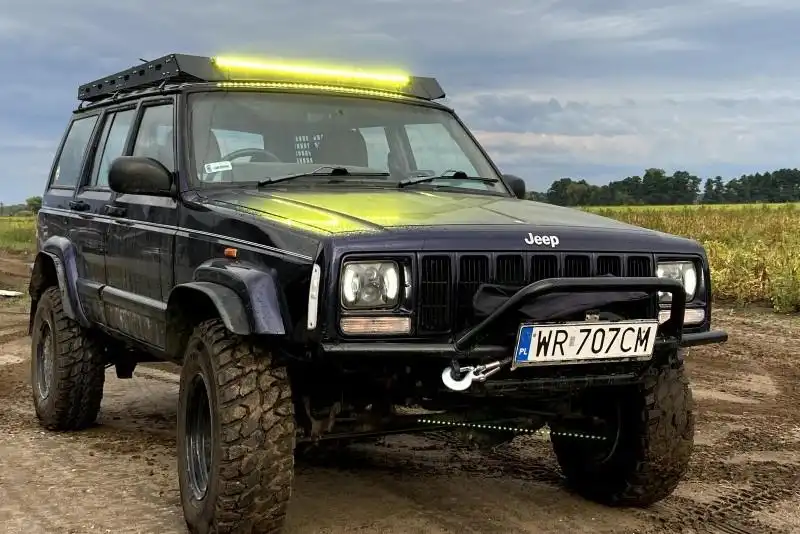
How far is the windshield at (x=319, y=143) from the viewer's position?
177 inches

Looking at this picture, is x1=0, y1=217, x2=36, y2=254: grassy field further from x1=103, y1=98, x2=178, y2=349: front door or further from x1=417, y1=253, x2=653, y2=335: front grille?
x1=417, y1=253, x2=653, y2=335: front grille

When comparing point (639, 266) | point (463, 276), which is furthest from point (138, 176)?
point (639, 266)

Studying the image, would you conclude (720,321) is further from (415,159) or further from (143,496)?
(143,496)

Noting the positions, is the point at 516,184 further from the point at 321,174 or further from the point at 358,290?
the point at 358,290

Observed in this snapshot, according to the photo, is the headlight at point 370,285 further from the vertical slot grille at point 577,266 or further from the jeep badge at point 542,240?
the vertical slot grille at point 577,266

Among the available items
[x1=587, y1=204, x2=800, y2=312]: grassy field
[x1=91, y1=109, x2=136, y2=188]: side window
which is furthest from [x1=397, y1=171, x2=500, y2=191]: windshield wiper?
[x1=587, y1=204, x2=800, y2=312]: grassy field

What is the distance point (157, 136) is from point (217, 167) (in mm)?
641

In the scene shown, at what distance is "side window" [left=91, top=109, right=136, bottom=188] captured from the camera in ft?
18.0

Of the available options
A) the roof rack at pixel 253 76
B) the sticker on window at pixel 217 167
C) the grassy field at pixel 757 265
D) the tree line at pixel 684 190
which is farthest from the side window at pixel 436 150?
the tree line at pixel 684 190

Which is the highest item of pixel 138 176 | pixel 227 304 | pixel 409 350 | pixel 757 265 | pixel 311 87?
pixel 311 87

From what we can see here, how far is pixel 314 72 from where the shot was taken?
16.7 feet

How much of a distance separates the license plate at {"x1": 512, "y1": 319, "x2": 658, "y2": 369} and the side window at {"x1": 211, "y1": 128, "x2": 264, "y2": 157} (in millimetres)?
1935

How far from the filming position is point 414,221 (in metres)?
3.53

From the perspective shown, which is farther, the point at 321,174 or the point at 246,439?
the point at 321,174
